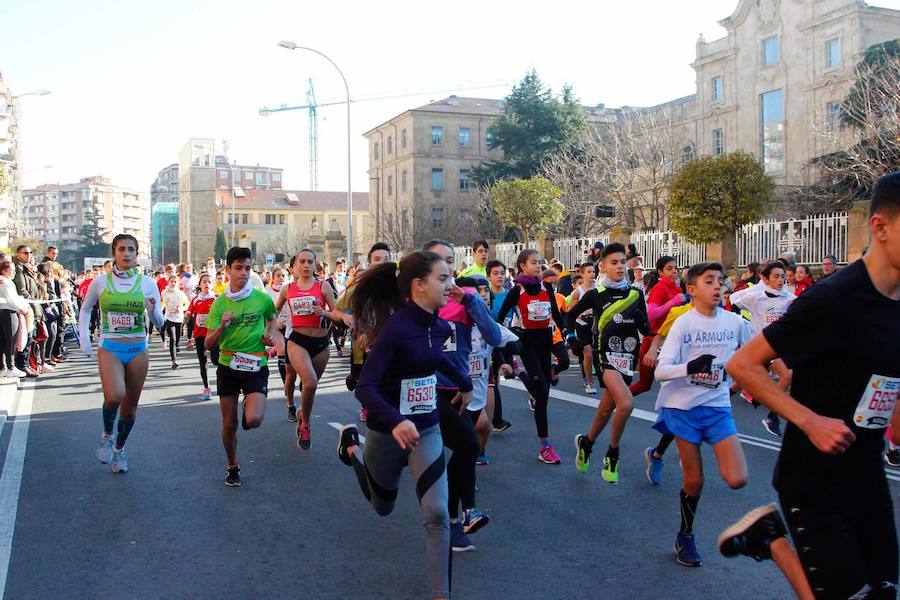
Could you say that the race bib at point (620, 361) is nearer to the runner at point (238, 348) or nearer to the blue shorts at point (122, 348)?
the runner at point (238, 348)

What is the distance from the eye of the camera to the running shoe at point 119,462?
762cm

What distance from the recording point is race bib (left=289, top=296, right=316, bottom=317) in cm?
898

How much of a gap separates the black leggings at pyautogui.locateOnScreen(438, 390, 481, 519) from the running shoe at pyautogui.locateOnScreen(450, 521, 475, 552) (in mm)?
192

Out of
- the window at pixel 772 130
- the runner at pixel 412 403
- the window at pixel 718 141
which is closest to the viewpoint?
the runner at pixel 412 403

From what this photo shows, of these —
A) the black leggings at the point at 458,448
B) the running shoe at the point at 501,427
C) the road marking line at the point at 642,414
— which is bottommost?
the road marking line at the point at 642,414

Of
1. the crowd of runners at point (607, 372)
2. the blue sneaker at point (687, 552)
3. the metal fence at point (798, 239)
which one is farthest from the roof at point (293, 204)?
the blue sneaker at point (687, 552)

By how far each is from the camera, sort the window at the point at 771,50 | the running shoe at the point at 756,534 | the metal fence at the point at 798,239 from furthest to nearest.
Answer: the window at the point at 771,50, the metal fence at the point at 798,239, the running shoe at the point at 756,534

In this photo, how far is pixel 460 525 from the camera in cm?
558

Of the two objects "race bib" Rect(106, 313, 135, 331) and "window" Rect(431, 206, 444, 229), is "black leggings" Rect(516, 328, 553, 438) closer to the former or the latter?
"race bib" Rect(106, 313, 135, 331)

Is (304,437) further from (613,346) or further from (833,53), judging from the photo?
(833,53)

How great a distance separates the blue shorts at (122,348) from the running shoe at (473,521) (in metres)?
3.76

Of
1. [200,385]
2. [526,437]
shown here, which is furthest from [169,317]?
[526,437]

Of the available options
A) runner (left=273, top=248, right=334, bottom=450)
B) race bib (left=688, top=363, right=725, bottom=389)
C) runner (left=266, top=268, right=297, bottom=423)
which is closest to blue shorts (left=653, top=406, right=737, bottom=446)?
race bib (left=688, top=363, right=725, bottom=389)

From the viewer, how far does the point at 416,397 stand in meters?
4.61
